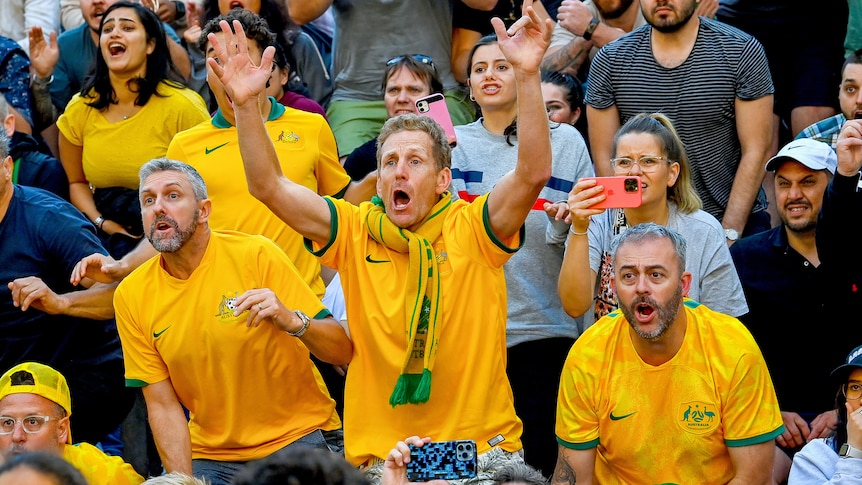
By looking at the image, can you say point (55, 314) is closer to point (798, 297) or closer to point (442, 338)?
point (442, 338)

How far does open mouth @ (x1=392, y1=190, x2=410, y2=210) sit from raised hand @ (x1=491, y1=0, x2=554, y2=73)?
2.52ft

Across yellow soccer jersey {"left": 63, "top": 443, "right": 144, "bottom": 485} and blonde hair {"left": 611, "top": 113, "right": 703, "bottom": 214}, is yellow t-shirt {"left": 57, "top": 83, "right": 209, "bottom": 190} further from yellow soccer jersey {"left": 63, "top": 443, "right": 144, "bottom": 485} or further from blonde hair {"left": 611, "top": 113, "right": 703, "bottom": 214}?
blonde hair {"left": 611, "top": 113, "right": 703, "bottom": 214}

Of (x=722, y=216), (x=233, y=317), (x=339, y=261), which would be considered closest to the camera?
(x=339, y=261)

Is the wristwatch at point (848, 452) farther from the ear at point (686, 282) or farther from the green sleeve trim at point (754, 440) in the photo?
the ear at point (686, 282)

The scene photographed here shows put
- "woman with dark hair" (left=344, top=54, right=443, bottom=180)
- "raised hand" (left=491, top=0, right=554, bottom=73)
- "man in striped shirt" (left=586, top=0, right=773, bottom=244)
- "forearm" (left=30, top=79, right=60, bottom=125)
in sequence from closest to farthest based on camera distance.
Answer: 1. "raised hand" (left=491, top=0, right=554, bottom=73)
2. "man in striped shirt" (left=586, top=0, right=773, bottom=244)
3. "woman with dark hair" (left=344, top=54, right=443, bottom=180)
4. "forearm" (left=30, top=79, right=60, bottom=125)

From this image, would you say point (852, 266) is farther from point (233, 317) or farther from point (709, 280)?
point (233, 317)

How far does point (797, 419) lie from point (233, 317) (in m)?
2.68

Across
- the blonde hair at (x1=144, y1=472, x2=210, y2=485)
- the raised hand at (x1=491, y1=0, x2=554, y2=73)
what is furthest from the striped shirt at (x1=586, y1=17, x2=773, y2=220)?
the blonde hair at (x1=144, y1=472, x2=210, y2=485)

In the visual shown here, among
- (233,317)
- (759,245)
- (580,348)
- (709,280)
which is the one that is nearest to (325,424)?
(233,317)

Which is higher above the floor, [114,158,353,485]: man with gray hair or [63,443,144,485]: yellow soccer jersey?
[114,158,353,485]: man with gray hair

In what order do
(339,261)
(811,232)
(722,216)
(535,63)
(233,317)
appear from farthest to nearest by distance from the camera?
(722,216), (811,232), (233,317), (339,261), (535,63)

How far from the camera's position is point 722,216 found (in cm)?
686

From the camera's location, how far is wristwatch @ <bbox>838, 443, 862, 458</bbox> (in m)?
5.19

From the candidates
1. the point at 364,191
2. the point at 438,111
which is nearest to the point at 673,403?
the point at 438,111
